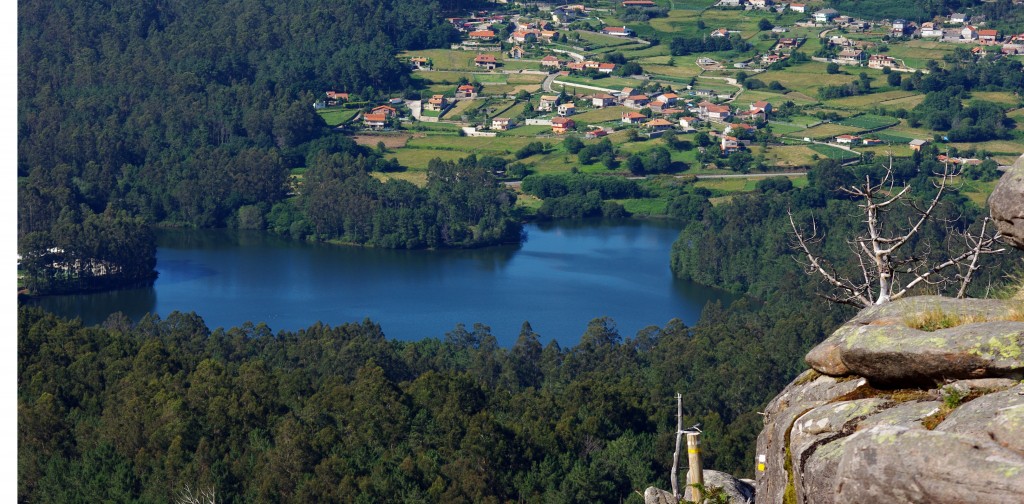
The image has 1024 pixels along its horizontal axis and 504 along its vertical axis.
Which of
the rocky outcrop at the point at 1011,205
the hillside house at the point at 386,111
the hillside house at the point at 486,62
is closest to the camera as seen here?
the rocky outcrop at the point at 1011,205

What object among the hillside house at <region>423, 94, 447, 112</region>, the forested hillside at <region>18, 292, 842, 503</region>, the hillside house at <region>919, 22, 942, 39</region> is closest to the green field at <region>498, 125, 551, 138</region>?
the hillside house at <region>423, 94, 447, 112</region>

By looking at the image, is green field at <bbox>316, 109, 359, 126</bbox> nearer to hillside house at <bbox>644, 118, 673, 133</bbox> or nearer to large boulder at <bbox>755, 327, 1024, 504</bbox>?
hillside house at <bbox>644, 118, 673, 133</bbox>

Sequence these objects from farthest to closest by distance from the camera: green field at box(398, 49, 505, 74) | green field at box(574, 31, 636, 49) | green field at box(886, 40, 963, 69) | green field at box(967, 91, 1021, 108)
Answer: green field at box(574, 31, 636, 49) → green field at box(398, 49, 505, 74) → green field at box(886, 40, 963, 69) → green field at box(967, 91, 1021, 108)

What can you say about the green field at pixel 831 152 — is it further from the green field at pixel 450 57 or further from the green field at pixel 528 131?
the green field at pixel 450 57

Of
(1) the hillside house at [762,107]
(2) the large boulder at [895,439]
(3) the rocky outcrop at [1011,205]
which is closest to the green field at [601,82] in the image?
(1) the hillside house at [762,107]

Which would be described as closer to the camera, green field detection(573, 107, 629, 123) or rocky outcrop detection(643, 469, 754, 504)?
rocky outcrop detection(643, 469, 754, 504)

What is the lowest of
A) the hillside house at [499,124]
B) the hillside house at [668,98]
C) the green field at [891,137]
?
the hillside house at [499,124]
